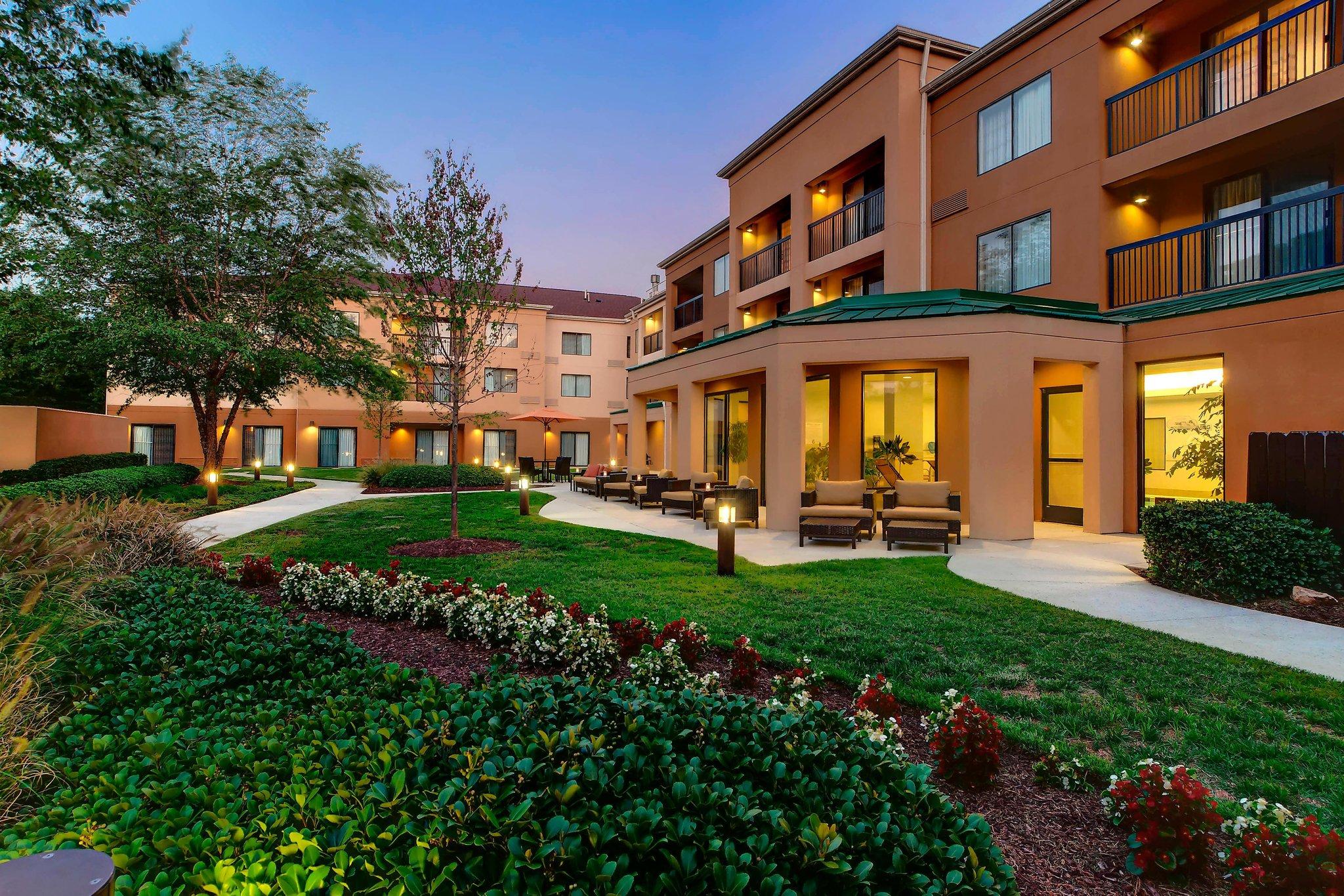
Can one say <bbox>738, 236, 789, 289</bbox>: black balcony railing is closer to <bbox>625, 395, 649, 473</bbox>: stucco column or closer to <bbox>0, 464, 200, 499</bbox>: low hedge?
<bbox>625, 395, 649, 473</bbox>: stucco column

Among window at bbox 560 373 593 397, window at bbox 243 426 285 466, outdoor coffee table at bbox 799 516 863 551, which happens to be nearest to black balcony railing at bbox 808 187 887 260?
outdoor coffee table at bbox 799 516 863 551

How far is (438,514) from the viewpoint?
13664 mm

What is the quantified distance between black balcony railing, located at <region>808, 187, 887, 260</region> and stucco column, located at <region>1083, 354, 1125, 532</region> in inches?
260

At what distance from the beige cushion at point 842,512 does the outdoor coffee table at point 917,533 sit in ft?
1.70

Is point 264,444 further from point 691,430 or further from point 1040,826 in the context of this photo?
point 1040,826

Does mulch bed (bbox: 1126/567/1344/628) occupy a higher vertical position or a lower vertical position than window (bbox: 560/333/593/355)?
lower

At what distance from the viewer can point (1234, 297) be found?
34.8ft

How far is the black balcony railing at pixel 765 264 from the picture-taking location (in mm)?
19578

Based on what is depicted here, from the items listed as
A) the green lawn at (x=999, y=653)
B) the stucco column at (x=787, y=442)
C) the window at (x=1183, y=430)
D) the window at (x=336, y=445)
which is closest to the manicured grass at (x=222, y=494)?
the green lawn at (x=999, y=653)

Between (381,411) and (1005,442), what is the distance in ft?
80.7

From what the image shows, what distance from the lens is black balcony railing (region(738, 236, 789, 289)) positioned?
1958 centimetres

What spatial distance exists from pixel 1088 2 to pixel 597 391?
28.6 meters

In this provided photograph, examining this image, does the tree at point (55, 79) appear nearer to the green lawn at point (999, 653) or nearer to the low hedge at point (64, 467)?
the green lawn at point (999, 653)

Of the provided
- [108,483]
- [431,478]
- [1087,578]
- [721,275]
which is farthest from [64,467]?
[1087,578]
